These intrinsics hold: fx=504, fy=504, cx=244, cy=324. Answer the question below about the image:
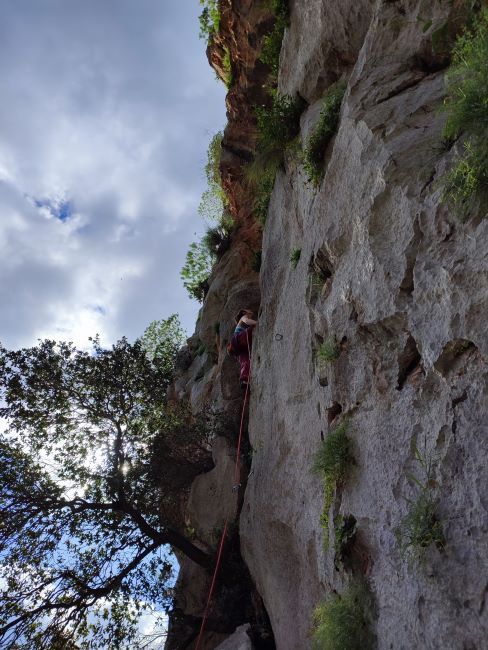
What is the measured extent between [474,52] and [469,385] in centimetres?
309

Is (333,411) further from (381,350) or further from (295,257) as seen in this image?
(295,257)

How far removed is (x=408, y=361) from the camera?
5250 millimetres

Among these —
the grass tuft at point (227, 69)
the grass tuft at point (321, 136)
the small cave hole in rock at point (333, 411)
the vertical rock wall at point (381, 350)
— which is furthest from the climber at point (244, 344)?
the grass tuft at point (227, 69)

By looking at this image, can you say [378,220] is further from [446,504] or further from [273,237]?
A: [273,237]

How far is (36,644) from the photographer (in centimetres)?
953

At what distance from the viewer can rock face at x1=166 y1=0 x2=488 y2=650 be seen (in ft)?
13.8

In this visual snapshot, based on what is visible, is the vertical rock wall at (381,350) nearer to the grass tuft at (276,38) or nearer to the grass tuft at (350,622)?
the grass tuft at (350,622)

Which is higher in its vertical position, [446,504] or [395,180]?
[395,180]

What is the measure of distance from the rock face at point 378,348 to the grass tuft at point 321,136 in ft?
0.63

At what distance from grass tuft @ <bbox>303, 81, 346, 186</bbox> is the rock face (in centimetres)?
19

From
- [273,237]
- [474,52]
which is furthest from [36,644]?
[474,52]

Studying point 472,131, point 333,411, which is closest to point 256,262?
point 333,411

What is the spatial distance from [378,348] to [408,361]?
51 centimetres

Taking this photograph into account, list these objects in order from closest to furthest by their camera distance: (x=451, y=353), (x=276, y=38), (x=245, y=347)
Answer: (x=451, y=353)
(x=276, y=38)
(x=245, y=347)
